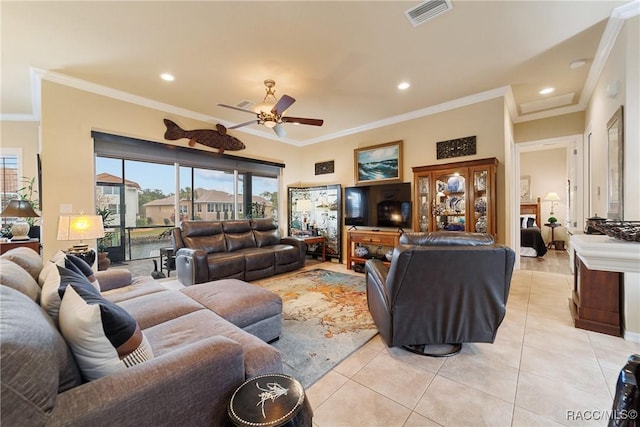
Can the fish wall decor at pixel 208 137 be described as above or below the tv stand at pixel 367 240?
above

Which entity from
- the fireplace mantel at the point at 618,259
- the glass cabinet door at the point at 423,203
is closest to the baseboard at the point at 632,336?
the fireplace mantel at the point at 618,259

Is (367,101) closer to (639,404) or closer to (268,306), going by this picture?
(268,306)

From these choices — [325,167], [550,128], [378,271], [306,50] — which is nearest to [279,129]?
[306,50]

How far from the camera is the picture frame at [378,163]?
4867 millimetres

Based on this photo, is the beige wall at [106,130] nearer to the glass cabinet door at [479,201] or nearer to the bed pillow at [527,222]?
the glass cabinet door at [479,201]

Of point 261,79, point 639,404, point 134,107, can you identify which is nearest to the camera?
point 639,404

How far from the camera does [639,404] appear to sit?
2.41ft

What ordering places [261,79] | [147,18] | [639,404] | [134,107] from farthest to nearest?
[134,107], [261,79], [147,18], [639,404]

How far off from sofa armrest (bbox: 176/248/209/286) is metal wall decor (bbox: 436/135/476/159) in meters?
4.05

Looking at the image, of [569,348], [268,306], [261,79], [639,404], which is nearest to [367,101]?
[261,79]

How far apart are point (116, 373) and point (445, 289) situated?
74.4 inches

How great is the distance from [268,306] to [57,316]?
1359 millimetres

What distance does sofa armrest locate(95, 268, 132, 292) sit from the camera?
2.37 meters

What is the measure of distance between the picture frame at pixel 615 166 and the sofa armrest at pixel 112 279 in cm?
474
